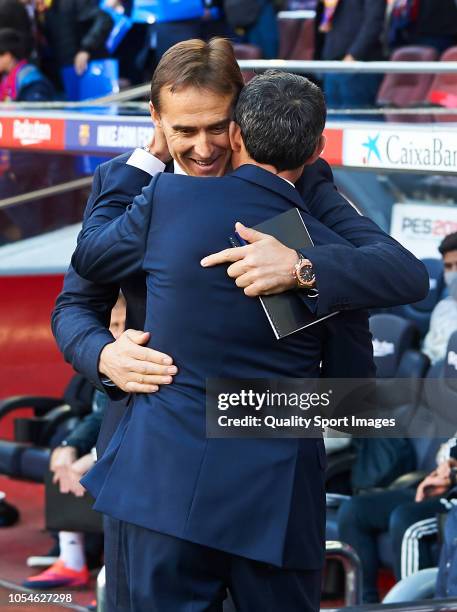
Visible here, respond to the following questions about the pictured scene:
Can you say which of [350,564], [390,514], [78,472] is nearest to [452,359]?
[390,514]

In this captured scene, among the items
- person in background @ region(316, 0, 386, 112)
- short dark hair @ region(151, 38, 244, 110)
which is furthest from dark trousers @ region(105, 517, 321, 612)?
person in background @ region(316, 0, 386, 112)

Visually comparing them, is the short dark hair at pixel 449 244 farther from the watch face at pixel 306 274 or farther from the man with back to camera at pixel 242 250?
the watch face at pixel 306 274

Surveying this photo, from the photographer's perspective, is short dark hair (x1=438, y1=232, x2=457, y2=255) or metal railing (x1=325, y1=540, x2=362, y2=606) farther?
short dark hair (x1=438, y1=232, x2=457, y2=255)

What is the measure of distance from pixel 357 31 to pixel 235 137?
6449 mm

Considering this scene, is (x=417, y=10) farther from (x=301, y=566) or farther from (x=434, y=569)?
(x=301, y=566)

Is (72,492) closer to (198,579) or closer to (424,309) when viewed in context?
(424,309)

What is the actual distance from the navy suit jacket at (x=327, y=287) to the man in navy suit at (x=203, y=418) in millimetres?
58

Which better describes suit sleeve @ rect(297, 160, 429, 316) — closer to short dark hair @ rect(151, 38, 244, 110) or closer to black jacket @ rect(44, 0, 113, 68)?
short dark hair @ rect(151, 38, 244, 110)

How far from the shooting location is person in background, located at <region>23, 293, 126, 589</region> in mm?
5664

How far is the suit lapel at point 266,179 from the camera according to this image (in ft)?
7.64

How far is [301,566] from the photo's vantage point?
2.34m

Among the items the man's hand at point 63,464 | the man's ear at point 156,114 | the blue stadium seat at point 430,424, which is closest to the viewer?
the man's ear at point 156,114

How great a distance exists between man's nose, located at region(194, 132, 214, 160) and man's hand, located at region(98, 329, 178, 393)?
428 millimetres

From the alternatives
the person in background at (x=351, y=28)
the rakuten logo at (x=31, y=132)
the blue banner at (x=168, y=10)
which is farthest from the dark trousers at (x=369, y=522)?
the blue banner at (x=168, y=10)
